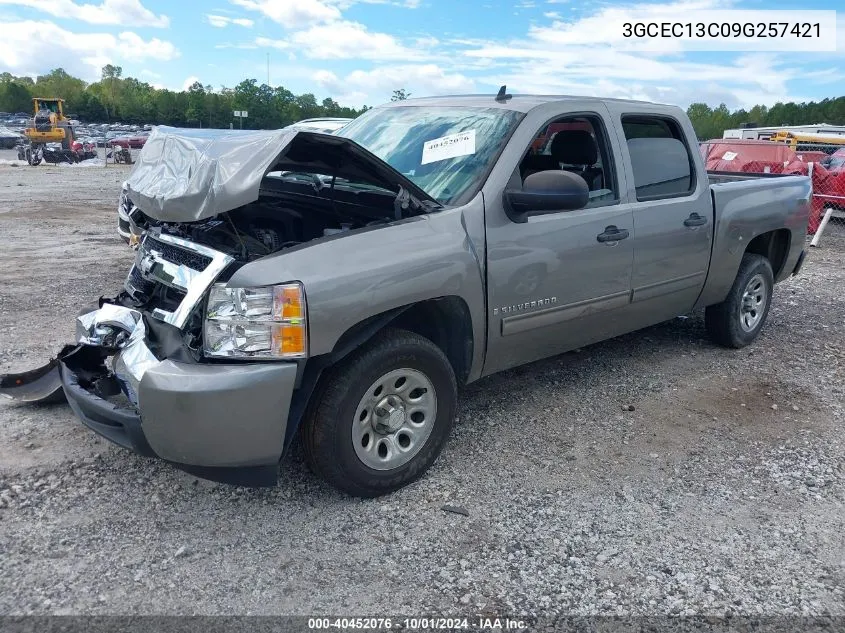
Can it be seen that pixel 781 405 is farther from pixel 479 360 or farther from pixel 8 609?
pixel 8 609

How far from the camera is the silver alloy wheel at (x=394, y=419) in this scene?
3.28 m

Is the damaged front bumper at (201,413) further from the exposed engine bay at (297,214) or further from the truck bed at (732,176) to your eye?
the truck bed at (732,176)

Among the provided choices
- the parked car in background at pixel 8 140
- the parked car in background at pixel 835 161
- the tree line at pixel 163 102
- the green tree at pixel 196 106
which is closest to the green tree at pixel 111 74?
the tree line at pixel 163 102

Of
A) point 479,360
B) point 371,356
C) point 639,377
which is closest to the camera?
point 371,356

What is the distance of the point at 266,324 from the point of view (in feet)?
9.47

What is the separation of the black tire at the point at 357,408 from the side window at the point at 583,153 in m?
1.56

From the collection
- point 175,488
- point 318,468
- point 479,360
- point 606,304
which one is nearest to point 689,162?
point 606,304

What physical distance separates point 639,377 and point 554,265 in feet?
5.56

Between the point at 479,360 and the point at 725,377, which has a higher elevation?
the point at 479,360

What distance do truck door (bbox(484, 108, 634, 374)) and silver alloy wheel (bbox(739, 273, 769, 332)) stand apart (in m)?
1.73

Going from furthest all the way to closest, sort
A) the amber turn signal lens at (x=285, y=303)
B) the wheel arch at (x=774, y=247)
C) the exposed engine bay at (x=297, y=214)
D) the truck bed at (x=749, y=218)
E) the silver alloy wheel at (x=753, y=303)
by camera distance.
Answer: the wheel arch at (x=774, y=247), the silver alloy wheel at (x=753, y=303), the truck bed at (x=749, y=218), the exposed engine bay at (x=297, y=214), the amber turn signal lens at (x=285, y=303)

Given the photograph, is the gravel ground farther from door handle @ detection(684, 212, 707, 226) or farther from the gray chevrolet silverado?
door handle @ detection(684, 212, 707, 226)

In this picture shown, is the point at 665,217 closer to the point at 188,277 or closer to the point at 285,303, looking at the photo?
the point at 285,303

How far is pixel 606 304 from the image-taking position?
4371mm
